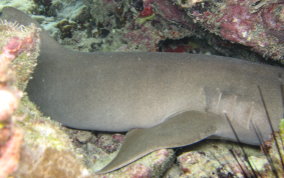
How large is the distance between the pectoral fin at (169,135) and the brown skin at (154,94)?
1 centimetres

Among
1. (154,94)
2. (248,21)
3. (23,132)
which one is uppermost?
(248,21)

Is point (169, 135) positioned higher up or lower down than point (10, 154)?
A: lower down

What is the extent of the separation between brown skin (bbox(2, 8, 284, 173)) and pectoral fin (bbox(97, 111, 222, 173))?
0.01m

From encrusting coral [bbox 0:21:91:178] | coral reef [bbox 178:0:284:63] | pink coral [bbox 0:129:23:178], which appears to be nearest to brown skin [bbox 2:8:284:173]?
coral reef [bbox 178:0:284:63]

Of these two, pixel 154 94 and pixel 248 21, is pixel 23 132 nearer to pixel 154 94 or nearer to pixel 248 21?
pixel 154 94

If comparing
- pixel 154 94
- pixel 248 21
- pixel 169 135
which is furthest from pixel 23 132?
pixel 248 21

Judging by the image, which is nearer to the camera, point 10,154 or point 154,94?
point 10,154

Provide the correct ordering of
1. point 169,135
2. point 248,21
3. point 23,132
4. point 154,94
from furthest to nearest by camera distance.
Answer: point 154,94, point 248,21, point 169,135, point 23,132

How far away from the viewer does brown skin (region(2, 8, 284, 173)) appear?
277 centimetres

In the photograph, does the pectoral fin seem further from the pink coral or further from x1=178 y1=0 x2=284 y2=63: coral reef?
the pink coral

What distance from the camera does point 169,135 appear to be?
105 inches

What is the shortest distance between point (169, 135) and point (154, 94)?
0.63 m

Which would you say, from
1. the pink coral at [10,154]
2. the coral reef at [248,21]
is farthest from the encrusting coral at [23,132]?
the coral reef at [248,21]

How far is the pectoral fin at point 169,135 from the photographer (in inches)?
99.0
